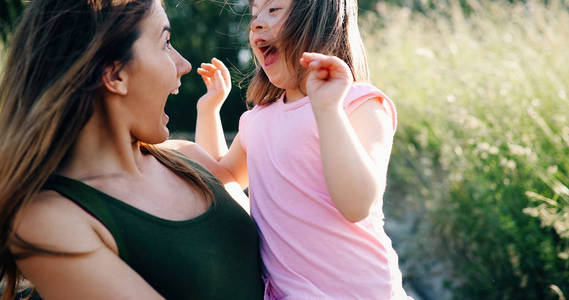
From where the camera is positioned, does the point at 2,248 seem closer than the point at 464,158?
Yes

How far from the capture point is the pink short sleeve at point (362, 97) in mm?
1761

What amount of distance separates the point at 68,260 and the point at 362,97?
0.92 m

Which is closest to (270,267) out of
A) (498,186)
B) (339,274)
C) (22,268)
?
(339,274)

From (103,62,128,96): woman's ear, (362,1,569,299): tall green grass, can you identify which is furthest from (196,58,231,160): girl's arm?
(362,1,569,299): tall green grass

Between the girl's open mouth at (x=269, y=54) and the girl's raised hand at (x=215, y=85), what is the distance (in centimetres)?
29

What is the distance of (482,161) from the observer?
140 inches

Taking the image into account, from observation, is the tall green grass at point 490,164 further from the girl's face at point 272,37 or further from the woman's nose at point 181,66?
the woman's nose at point 181,66

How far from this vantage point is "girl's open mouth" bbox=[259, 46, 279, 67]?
2025mm

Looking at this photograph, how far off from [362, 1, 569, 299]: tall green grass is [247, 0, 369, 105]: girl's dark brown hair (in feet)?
3.28

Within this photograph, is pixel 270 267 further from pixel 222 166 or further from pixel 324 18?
pixel 324 18

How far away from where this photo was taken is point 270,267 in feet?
5.98

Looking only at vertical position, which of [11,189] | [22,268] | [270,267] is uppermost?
[11,189]

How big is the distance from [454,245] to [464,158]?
2.04ft

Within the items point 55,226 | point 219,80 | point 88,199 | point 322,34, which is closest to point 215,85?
point 219,80
